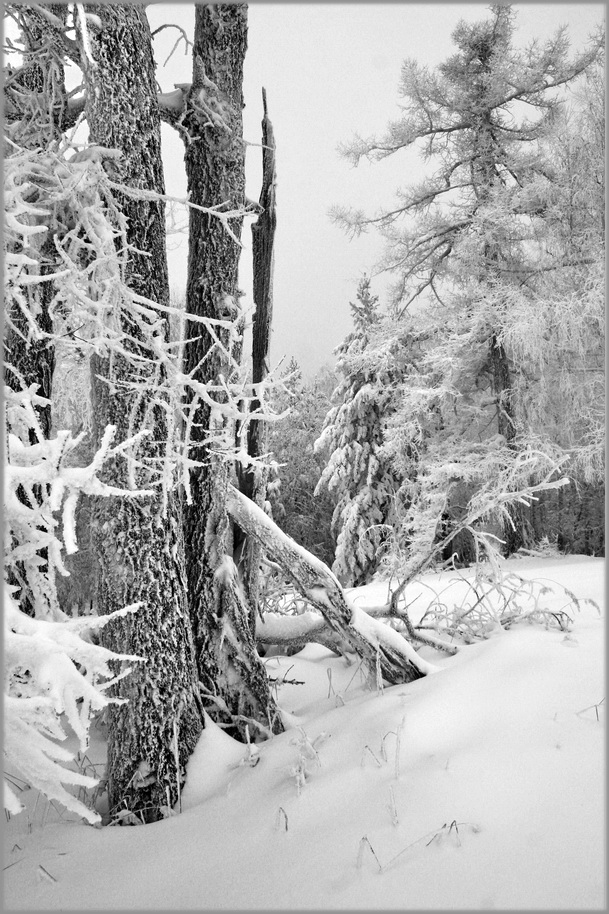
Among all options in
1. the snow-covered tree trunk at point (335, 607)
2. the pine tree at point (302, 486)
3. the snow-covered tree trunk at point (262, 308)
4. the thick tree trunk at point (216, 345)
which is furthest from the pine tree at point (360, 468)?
the snow-covered tree trunk at point (335, 607)

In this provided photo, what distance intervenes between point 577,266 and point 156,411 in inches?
389

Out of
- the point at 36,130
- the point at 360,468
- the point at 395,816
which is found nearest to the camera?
the point at 395,816

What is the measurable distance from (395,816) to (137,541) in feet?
5.08

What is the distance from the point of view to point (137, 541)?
9.27ft

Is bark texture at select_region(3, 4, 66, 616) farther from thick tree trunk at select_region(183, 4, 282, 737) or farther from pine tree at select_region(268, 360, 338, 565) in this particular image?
pine tree at select_region(268, 360, 338, 565)

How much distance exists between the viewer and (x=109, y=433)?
5.47ft

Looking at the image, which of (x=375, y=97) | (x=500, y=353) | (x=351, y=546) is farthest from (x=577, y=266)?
(x=375, y=97)

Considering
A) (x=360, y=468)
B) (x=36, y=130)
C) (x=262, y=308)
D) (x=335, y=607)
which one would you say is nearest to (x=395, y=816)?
(x=335, y=607)

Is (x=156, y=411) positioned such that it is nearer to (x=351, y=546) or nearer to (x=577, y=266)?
(x=577, y=266)

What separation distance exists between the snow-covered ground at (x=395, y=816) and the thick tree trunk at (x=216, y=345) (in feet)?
1.53

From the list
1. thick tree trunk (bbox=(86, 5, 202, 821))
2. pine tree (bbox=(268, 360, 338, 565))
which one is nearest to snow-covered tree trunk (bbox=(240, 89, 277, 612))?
thick tree trunk (bbox=(86, 5, 202, 821))

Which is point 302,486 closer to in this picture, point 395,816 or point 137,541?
point 137,541

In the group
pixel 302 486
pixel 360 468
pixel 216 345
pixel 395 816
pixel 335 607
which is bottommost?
pixel 302 486

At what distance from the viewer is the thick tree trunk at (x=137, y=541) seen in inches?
109
